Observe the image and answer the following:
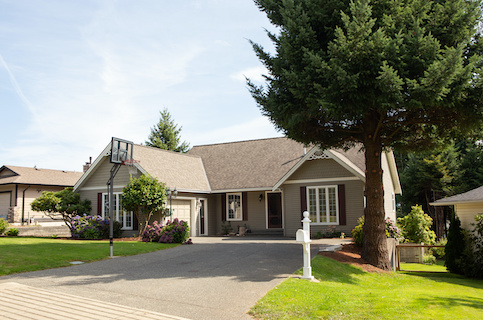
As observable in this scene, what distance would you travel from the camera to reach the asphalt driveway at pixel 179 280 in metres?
6.64

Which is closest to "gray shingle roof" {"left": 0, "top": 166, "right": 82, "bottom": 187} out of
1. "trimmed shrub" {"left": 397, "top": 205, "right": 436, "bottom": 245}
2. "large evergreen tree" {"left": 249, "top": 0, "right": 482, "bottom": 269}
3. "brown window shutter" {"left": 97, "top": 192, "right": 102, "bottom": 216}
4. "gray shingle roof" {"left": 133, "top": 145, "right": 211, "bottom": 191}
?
"brown window shutter" {"left": 97, "top": 192, "right": 102, "bottom": 216}

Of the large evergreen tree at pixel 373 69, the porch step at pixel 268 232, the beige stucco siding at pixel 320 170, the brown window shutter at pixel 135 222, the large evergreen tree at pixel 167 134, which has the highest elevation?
the large evergreen tree at pixel 167 134

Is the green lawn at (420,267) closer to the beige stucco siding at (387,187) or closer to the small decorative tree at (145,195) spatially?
the beige stucco siding at (387,187)

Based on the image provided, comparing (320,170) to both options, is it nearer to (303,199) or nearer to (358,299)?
(303,199)

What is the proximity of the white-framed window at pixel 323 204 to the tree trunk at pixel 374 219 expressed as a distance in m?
6.90

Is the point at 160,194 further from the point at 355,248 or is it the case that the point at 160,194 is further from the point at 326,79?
the point at 326,79

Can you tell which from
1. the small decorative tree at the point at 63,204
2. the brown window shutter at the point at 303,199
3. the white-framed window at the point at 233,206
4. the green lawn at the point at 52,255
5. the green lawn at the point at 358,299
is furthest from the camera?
the white-framed window at the point at 233,206

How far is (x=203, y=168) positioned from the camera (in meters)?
25.7

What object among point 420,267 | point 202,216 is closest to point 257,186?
point 202,216

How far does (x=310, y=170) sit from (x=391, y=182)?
8.01 meters

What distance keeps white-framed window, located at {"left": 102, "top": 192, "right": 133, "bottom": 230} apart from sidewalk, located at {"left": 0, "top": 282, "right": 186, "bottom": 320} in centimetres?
1304

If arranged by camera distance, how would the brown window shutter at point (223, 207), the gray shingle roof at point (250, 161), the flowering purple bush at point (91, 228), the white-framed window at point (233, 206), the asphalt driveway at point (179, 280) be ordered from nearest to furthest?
1. the asphalt driveway at point (179, 280)
2. the flowering purple bush at point (91, 228)
3. the gray shingle roof at point (250, 161)
4. the white-framed window at point (233, 206)
5. the brown window shutter at point (223, 207)

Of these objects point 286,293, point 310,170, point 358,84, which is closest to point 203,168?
point 310,170

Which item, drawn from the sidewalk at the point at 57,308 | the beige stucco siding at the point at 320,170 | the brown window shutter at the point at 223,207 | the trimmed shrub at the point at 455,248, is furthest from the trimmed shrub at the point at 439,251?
the sidewalk at the point at 57,308
